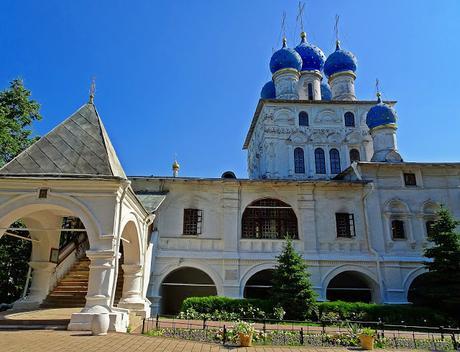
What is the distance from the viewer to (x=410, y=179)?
66.7ft

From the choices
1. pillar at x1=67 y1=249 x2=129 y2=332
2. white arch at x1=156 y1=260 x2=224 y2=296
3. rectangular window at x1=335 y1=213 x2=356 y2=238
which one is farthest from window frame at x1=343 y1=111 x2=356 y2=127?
pillar at x1=67 y1=249 x2=129 y2=332

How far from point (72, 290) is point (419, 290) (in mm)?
14762

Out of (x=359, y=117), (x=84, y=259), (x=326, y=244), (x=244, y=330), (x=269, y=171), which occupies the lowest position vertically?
(x=244, y=330)

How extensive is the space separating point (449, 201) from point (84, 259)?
729 inches

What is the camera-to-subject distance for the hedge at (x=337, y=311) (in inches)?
591

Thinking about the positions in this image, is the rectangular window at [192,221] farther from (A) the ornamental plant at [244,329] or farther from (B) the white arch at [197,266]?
(A) the ornamental plant at [244,329]

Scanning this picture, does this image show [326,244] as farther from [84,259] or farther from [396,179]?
[84,259]

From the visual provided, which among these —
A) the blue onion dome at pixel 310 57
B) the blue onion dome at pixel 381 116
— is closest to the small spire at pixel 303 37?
the blue onion dome at pixel 310 57

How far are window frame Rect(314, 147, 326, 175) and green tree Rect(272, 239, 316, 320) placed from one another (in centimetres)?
1045

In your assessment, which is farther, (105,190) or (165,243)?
(165,243)

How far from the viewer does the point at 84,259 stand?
16.9 metres

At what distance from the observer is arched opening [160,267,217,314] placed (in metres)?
20.2

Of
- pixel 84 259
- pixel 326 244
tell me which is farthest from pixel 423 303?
pixel 84 259

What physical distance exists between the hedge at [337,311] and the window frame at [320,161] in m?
11.2
